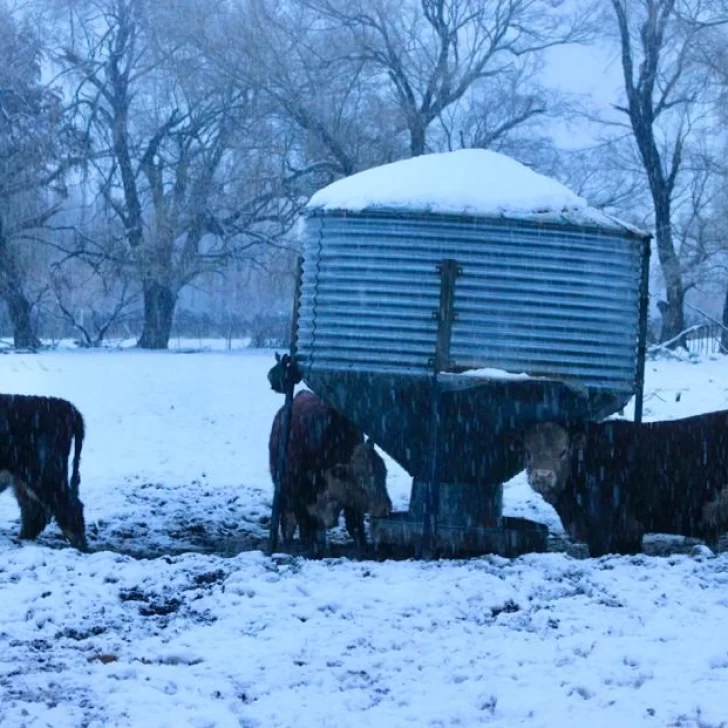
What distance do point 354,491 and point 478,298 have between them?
2.06m

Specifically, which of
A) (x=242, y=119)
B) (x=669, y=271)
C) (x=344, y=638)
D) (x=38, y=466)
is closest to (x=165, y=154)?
(x=242, y=119)

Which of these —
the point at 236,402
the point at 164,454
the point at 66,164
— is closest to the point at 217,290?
the point at 66,164

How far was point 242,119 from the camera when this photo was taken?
26.6m

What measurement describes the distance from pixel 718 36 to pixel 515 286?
19862mm

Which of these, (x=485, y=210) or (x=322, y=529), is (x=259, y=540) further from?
(x=485, y=210)

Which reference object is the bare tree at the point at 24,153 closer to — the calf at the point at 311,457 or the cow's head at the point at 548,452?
the calf at the point at 311,457

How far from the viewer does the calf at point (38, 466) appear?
30.5 feet

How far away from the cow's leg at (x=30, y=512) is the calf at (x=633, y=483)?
3799 millimetres

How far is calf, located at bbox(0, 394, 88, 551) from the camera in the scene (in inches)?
366

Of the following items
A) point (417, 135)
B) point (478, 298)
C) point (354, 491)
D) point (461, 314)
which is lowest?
point (354, 491)

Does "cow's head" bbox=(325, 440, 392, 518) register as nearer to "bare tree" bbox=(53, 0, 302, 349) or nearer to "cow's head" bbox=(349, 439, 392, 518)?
"cow's head" bbox=(349, 439, 392, 518)

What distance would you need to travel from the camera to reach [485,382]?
27.3 ft

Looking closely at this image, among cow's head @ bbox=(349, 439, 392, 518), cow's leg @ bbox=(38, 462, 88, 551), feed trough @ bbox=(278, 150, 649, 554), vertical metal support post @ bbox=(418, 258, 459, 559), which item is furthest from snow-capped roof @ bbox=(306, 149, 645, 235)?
cow's leg @ bbox=(38, 462, 88, 551)

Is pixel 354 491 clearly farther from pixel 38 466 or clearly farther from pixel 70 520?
pixel 38 466
